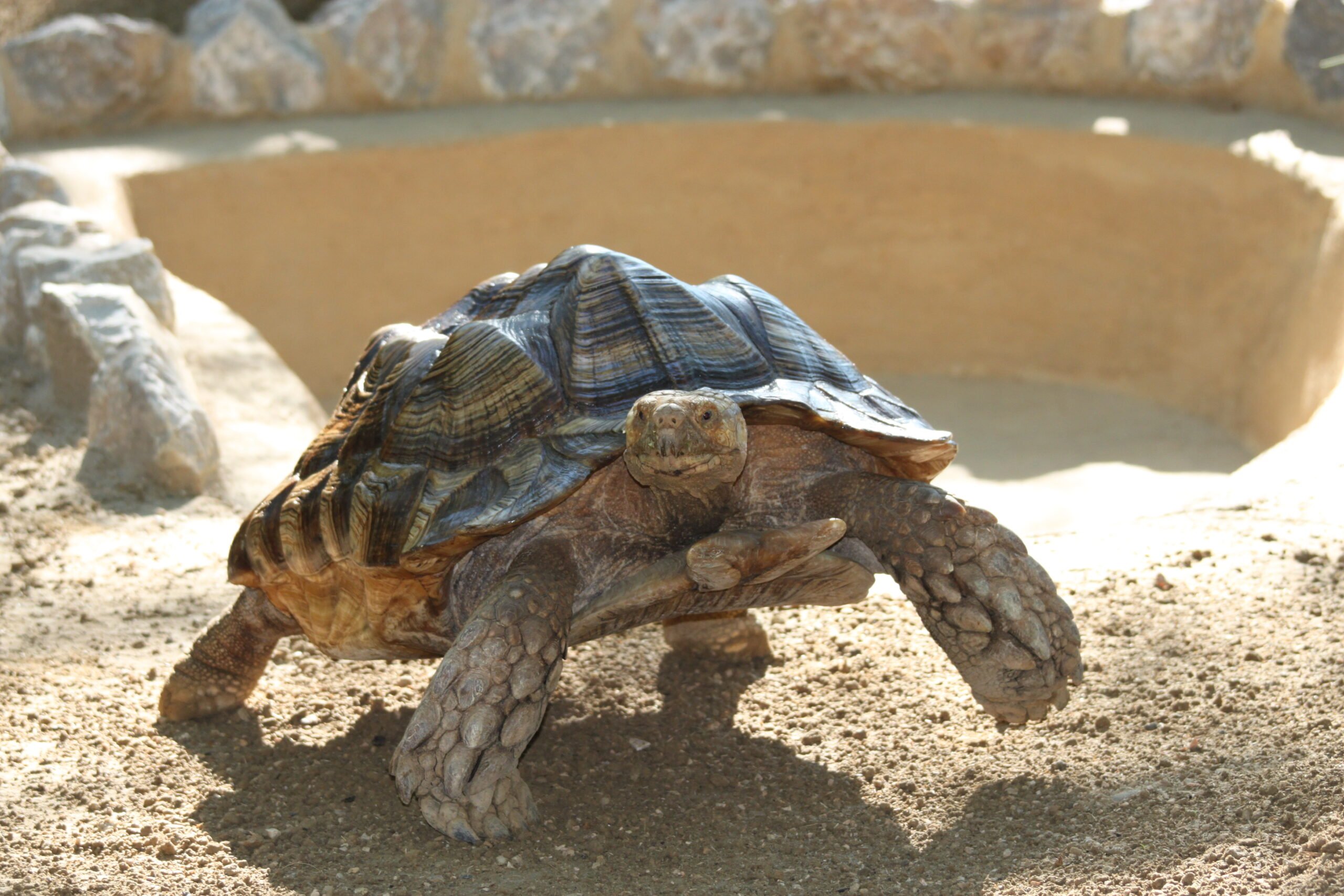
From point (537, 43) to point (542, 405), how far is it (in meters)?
4.31

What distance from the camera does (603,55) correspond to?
6.55 m

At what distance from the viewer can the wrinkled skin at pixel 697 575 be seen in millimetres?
2441

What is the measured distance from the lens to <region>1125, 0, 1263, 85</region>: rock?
18.8ft

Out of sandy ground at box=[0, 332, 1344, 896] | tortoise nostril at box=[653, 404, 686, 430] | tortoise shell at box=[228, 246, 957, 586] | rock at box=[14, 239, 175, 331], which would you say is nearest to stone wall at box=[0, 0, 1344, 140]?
rock at box=[14, 239, 175, 331]

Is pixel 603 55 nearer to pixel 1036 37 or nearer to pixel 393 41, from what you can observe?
pixel 393 41

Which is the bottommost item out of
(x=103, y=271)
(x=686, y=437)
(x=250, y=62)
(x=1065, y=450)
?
(x=1065, y=450)

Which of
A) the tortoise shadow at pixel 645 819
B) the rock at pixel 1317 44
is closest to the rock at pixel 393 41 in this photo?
the rock at pixel 1317 44

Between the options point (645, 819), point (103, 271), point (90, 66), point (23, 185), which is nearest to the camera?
point (645, 819)

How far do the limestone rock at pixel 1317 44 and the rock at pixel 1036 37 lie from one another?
2.91ft

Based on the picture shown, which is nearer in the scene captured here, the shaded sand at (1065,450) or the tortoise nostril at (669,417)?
the tortoise nostril at (669,417)

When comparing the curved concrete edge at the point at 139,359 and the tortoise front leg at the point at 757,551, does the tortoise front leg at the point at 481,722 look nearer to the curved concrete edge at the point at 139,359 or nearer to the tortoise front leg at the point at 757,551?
the tortoise front leg at the point at 757,551

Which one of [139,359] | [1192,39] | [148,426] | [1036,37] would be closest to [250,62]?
[139,359]

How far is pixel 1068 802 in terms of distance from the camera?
8.27ft

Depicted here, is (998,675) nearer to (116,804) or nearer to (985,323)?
(116,804)
